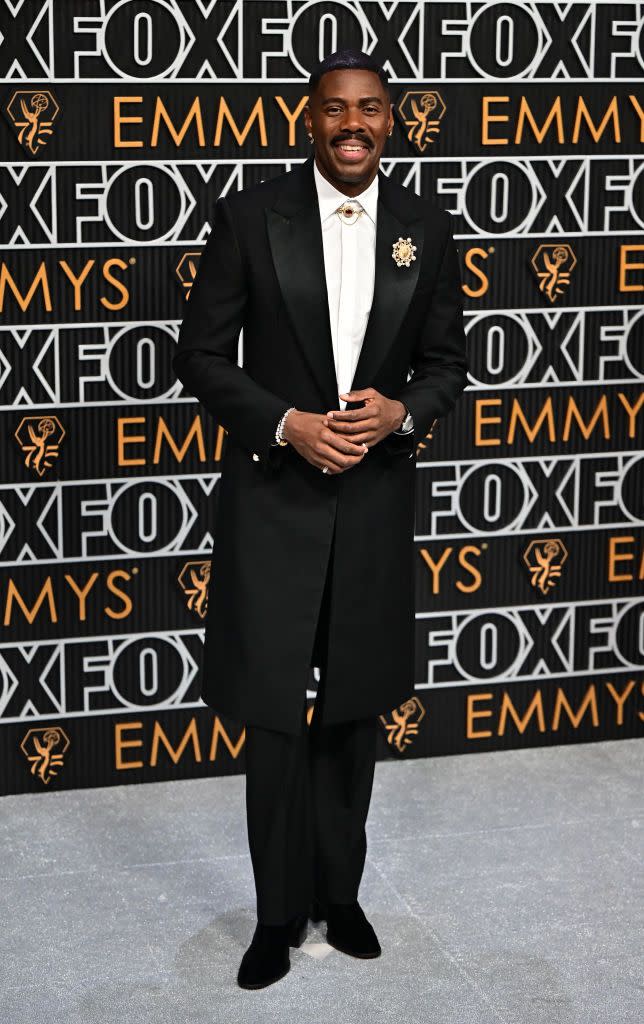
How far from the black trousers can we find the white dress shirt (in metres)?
0.42

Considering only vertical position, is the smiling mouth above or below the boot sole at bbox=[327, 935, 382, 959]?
above

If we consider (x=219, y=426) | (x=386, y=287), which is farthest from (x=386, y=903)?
(x=386, y=287)

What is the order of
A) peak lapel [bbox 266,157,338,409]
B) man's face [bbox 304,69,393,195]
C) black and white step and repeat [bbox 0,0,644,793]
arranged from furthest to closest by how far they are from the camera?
black and white step and repeat [bbox 0,0,644,793], peak lapel [bbox 266,157,338,409], man's face [bbox 304,69,393,195]

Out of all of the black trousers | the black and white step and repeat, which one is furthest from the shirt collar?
the black and white step and repeat

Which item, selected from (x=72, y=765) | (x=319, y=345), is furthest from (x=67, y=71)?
(x=72, y=765)

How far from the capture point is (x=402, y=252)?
105 inches

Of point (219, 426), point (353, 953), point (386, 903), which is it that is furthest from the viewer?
point (219, 426)

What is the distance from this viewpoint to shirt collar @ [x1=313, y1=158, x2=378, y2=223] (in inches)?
104

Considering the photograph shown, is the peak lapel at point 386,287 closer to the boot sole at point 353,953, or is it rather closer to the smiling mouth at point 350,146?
the smiling mouth at point 350,146

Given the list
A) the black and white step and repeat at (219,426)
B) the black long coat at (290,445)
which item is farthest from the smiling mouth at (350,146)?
the black and white step and repeat at (219,426)

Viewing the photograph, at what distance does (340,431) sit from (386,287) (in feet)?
0.94

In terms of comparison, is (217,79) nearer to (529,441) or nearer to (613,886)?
(529,441)

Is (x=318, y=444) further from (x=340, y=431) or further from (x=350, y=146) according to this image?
(x=350, y=146)

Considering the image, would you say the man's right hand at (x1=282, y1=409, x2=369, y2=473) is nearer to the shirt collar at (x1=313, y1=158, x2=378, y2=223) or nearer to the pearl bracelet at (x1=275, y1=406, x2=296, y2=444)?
the pearl bracelet at (x1=275, y1=406, x2=296, y2=444)
